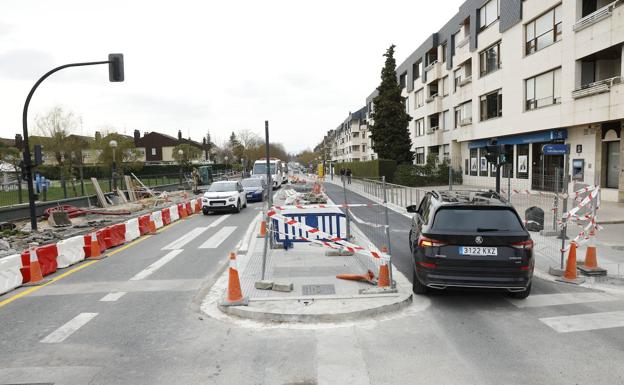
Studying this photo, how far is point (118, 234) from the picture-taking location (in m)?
12.4

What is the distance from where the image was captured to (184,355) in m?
4.83

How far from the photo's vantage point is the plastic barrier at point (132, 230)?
43.1 feet

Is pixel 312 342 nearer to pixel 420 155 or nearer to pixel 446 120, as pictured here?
pixel 446 120

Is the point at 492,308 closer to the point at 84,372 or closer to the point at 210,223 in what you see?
the point at 84,372

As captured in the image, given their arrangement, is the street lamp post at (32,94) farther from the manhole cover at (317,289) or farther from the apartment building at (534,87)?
the apartment building at (534,87)

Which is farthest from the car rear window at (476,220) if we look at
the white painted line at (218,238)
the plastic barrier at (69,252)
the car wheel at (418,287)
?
the plastic barrier at (69,252)

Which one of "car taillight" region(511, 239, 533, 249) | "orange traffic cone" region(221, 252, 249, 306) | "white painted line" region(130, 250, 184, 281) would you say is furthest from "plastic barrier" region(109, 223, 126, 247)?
"car taillight" region(511, 239, 533, 249)

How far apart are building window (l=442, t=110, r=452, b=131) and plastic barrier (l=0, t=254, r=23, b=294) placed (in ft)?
116

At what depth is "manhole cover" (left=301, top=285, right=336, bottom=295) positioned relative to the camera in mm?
6777

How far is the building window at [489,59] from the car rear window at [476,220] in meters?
25.5

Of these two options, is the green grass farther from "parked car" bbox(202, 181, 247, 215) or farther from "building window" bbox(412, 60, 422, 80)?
"building window" bbox(412, 60, 422, 80)

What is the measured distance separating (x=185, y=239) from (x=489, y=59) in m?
25.3

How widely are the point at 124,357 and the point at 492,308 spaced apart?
16.0ft

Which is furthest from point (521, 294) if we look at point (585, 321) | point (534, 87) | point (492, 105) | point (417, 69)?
point (417, 69)
